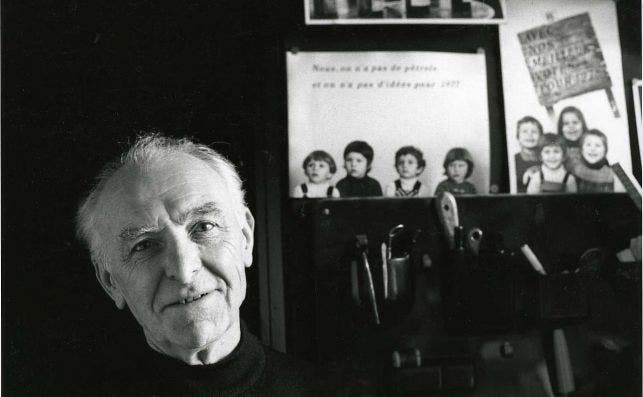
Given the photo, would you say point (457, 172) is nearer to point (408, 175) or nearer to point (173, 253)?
point (408, 175)

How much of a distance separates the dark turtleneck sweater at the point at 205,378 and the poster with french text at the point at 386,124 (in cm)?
24

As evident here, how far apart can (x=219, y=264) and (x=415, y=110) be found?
37cm

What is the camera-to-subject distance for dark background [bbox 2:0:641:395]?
809 millimetres

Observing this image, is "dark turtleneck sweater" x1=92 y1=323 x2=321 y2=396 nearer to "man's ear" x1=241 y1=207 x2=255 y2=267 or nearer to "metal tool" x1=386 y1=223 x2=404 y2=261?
"man's ear" x1=241 y1=207 x2=255 y2=267

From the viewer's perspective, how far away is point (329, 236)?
861 mm

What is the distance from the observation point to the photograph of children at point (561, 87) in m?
0.93

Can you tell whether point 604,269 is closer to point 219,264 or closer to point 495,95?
point 495,95

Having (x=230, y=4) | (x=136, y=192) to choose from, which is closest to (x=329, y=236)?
(x=136, y=192)

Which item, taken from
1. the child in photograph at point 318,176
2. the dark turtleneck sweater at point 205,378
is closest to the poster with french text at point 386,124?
the child in photograph at point 318,176

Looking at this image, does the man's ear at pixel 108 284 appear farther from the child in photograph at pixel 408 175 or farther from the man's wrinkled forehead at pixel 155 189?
the child in photograph at pixel 408 175

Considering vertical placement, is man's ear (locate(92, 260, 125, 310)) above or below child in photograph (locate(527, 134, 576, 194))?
below

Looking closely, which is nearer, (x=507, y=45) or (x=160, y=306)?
(x=160, y=306)

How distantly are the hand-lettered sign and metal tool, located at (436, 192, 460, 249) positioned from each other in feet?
0.75

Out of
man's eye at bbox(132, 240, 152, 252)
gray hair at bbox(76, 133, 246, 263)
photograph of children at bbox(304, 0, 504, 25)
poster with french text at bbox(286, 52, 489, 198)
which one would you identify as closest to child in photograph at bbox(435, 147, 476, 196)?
poster with french text at bbox(286, 52, 489, 198)
